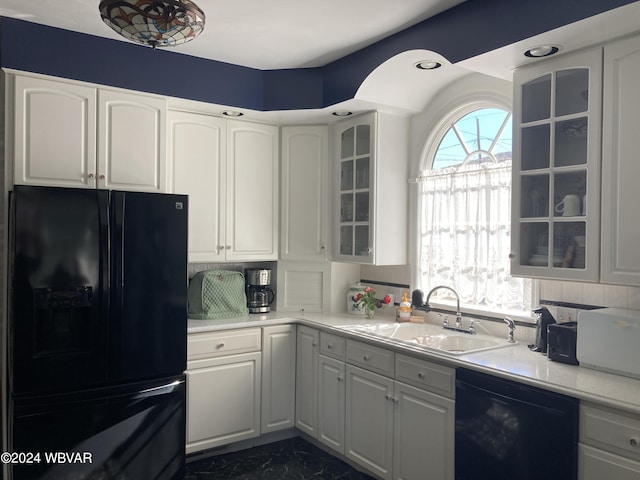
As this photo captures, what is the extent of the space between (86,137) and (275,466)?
225 centimetres

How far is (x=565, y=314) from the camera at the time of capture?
2.56 meters

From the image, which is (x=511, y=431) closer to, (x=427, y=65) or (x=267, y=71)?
(x=427, y=65)

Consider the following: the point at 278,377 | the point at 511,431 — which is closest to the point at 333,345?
the point at 278,377

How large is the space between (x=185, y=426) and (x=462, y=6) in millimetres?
2656

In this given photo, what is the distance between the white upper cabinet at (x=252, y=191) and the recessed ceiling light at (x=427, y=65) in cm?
124

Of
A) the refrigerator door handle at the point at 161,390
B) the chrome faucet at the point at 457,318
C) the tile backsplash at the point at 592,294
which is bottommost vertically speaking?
the refrigerator door handle at the point at 161,390

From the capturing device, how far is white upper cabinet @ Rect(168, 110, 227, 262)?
334 cm

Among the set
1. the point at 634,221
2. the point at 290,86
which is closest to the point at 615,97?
the point at 634,221

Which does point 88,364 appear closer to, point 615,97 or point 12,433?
point 12,433

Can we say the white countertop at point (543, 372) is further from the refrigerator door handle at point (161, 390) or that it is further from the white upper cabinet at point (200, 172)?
the white upper cabinet at point (200, 172)

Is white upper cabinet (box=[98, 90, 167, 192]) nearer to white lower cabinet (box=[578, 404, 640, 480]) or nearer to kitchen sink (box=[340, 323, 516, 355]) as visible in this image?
kitchen sink (box=[340, 323, 516, 355])

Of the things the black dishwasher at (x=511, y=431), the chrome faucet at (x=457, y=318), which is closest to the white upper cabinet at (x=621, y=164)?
the black dishwasher at (x=511, y=431)

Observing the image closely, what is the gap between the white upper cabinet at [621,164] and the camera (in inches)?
78.7

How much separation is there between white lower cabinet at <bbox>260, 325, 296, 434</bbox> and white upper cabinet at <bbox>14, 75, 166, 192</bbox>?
1.24 meters
